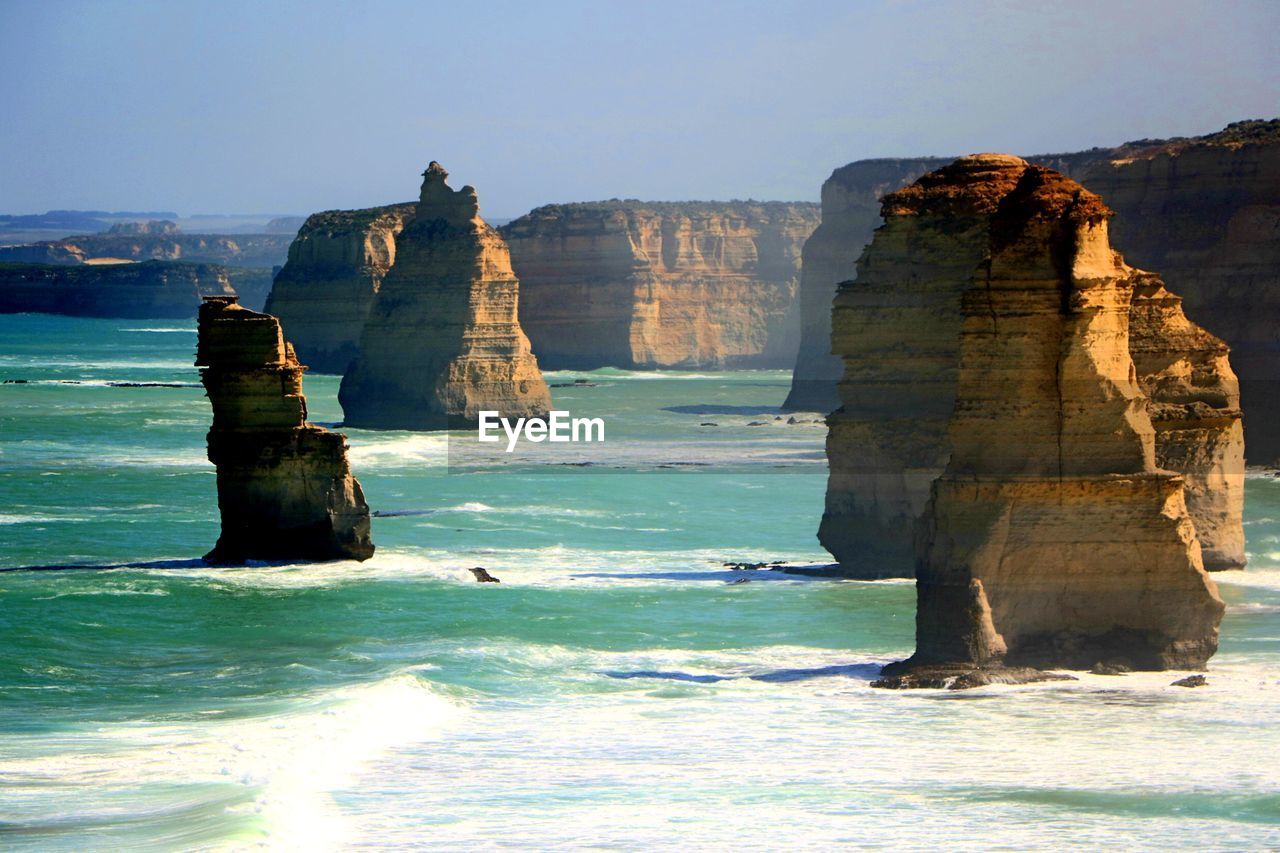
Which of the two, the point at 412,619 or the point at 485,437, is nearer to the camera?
the point at 412,619

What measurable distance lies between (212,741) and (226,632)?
6.88m

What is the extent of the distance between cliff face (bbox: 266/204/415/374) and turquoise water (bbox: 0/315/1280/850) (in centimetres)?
7257

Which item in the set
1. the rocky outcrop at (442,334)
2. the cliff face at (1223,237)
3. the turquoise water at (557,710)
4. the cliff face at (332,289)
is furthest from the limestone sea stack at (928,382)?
the cliff face at (332,289)

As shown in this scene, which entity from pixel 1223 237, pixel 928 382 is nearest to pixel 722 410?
pixel 1223 237

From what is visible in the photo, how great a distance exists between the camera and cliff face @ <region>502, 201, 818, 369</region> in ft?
439

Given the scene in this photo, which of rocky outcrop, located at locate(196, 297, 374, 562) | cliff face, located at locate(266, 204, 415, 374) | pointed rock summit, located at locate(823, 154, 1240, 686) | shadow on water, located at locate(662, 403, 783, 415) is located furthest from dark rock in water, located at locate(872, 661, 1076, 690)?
cliff face, located at locate(266, 204, 415, 374)

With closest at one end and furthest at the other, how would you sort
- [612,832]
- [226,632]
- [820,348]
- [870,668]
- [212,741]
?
1. [612,832]
2. [212,741]
3. [870,668]
4. [226,632]
5. [820,348]

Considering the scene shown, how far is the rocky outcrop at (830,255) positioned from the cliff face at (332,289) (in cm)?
2633

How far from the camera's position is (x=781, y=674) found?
23688 mm

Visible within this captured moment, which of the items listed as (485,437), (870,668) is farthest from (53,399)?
Result: (870,668)

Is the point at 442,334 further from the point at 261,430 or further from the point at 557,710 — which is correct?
the point at 557,710

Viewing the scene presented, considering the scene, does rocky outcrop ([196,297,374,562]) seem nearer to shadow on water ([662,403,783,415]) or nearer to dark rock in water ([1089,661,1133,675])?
dark rock in water ([1089,661,1133,675])

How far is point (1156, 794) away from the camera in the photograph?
18094 mm

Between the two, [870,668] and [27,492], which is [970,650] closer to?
[870,668]
